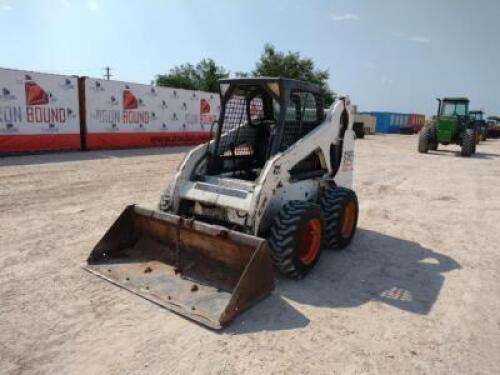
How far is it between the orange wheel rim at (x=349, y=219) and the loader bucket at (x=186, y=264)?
2082 millimetres

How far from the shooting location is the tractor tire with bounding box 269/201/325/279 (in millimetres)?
4375

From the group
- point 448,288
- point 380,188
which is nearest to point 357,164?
point 380,188

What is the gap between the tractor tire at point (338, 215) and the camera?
546cm

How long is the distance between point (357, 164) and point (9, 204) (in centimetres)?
1142

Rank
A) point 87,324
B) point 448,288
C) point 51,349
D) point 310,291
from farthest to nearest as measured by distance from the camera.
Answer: point 448,288 → point 310,291 → point 87,324 → point 51,349

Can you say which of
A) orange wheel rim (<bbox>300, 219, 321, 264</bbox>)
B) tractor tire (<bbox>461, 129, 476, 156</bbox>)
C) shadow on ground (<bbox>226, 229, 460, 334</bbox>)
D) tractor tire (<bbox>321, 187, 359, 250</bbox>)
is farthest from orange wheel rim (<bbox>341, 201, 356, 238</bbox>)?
tractor tire (<bbox>461, 129, 476, 156</bbox>)

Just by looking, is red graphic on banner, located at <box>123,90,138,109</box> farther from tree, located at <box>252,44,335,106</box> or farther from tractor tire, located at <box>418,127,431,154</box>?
tree, located at <box>252,44,335,106</box>

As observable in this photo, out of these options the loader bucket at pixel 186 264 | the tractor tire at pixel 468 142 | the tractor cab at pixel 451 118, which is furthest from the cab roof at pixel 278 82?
the tractor cab at pixel 451 118

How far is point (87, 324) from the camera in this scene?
11.8ft

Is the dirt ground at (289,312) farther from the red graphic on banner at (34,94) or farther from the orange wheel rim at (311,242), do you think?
the red graphic on banner at (34,94)

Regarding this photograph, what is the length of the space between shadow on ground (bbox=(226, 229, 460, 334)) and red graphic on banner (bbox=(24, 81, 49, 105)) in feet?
39.7

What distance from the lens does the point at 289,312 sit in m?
3.93

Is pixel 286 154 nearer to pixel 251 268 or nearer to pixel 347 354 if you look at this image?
pixel 251 268

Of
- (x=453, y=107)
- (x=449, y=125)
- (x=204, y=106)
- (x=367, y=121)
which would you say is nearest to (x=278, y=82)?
(x=204, y=106)
